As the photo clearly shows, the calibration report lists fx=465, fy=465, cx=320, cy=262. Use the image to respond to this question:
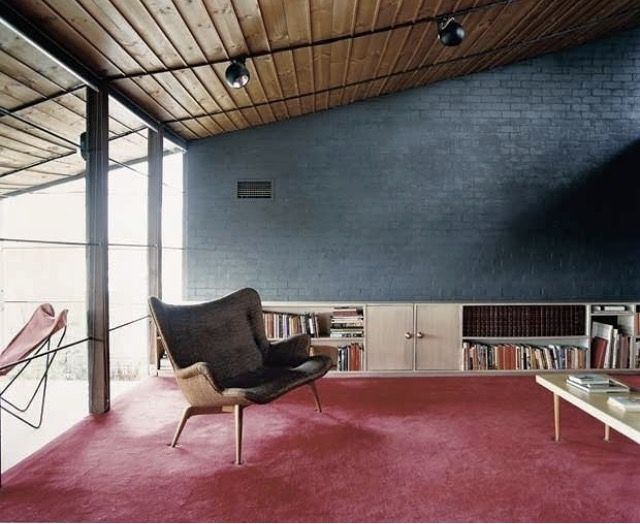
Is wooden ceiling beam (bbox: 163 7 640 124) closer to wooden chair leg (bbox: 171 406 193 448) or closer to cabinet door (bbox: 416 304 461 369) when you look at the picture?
cabinet door (bbox: 416 304 461 369)

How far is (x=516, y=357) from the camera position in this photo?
15.7ft

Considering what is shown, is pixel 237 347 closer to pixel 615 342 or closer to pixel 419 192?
pixel 419 192

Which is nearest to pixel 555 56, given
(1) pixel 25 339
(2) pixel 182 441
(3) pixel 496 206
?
(3) pixel 496 206

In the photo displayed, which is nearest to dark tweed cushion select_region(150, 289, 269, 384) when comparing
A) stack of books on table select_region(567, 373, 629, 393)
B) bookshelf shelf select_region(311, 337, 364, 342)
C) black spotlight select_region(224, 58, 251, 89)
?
bookshelf shelf select_region(311, 337, 364, 342)

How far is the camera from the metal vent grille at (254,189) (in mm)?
5223

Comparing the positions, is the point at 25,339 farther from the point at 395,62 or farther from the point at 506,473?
the point at 395,62

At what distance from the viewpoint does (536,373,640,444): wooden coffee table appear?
227 cm

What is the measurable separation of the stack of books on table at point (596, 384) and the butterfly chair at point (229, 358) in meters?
1.70

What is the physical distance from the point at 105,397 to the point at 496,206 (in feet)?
14.2

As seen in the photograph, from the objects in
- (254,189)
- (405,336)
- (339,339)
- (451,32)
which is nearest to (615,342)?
(405,336)

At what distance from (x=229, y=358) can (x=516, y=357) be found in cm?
301

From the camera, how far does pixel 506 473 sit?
8.57 feet

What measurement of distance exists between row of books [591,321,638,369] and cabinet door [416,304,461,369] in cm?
147

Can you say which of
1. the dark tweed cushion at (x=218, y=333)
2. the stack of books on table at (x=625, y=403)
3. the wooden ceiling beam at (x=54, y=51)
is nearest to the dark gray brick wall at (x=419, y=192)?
the dark tweed cushion at (x=218, y=333)
